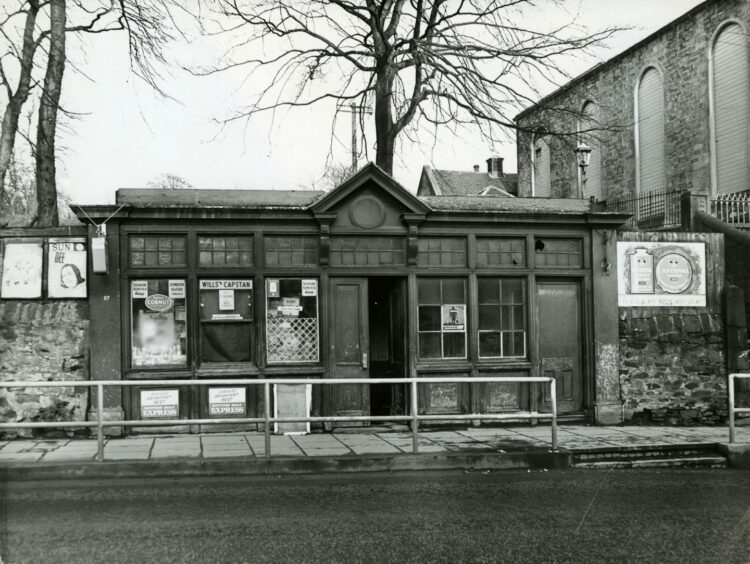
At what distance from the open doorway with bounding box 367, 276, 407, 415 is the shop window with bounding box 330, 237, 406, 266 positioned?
415 mm

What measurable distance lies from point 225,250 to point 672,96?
21.0 metres

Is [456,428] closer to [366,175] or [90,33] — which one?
[366,175]

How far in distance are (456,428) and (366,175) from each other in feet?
13.5

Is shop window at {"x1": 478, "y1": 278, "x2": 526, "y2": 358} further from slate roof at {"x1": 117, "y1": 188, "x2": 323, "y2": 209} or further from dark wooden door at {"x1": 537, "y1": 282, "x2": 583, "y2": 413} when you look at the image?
slate roof at {"x1": 117, "y1": 188, "x2": 323, "y2": 209}

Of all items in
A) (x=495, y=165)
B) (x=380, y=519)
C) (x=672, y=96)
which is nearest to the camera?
(x=380, y=519)

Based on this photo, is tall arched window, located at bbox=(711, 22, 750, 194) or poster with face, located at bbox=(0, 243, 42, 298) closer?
poster with face, located at bbox=(0, 243, 42, 298)

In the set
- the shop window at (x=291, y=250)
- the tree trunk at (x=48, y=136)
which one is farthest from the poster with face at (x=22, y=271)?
the tree trunk at (x=48, y=136)

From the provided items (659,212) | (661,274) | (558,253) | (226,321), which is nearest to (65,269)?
(226,321)

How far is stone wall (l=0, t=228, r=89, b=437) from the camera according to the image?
10500 mm

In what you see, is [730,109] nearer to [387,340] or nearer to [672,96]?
[672,96]

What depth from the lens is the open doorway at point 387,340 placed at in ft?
39.2

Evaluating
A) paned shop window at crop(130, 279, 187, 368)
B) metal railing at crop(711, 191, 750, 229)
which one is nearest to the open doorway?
paned shop window at crop(130, 279, 187, 368)

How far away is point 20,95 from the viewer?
13586mm

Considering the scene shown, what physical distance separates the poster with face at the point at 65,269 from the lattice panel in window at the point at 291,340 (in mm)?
2740
